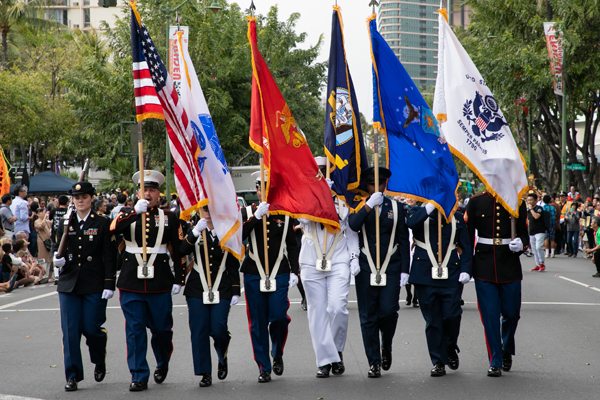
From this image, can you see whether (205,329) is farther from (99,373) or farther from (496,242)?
(496,242)

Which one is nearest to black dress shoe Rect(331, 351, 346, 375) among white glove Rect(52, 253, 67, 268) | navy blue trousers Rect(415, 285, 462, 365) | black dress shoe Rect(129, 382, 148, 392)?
navy blue trousers Rect(415, 285, 462, 365)

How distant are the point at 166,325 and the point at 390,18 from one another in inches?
7418

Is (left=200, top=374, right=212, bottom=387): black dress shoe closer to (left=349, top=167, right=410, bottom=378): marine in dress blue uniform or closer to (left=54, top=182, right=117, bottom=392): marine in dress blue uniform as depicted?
(left=54, top=182, right=117, bottom=392): marine in dress blue uniform

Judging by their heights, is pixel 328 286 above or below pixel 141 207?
below

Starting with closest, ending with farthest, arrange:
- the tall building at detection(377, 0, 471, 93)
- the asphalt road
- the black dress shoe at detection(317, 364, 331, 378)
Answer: the asphalt road < the black dress shoe at detection(317, 364, 331, 378) < the tall building at detection(377, 0, 471, 93)

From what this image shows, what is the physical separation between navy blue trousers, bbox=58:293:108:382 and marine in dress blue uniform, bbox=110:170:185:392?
337mm

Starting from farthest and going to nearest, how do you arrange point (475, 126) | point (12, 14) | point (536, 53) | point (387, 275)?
point (12, 14)
point (536, 53)
point (475, 126)
point (387, 275)

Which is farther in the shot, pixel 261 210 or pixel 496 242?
pixel 496 242

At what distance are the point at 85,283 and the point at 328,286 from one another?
2.36 m

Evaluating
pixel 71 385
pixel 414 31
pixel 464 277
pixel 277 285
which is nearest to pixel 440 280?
pixel 464 277

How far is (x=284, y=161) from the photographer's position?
7.87 meters

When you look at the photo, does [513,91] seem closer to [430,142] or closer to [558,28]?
[558,28]

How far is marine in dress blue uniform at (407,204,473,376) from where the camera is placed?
7219 mm

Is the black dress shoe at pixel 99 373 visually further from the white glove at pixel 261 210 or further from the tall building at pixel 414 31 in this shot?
the tall building at pixel 414 31
